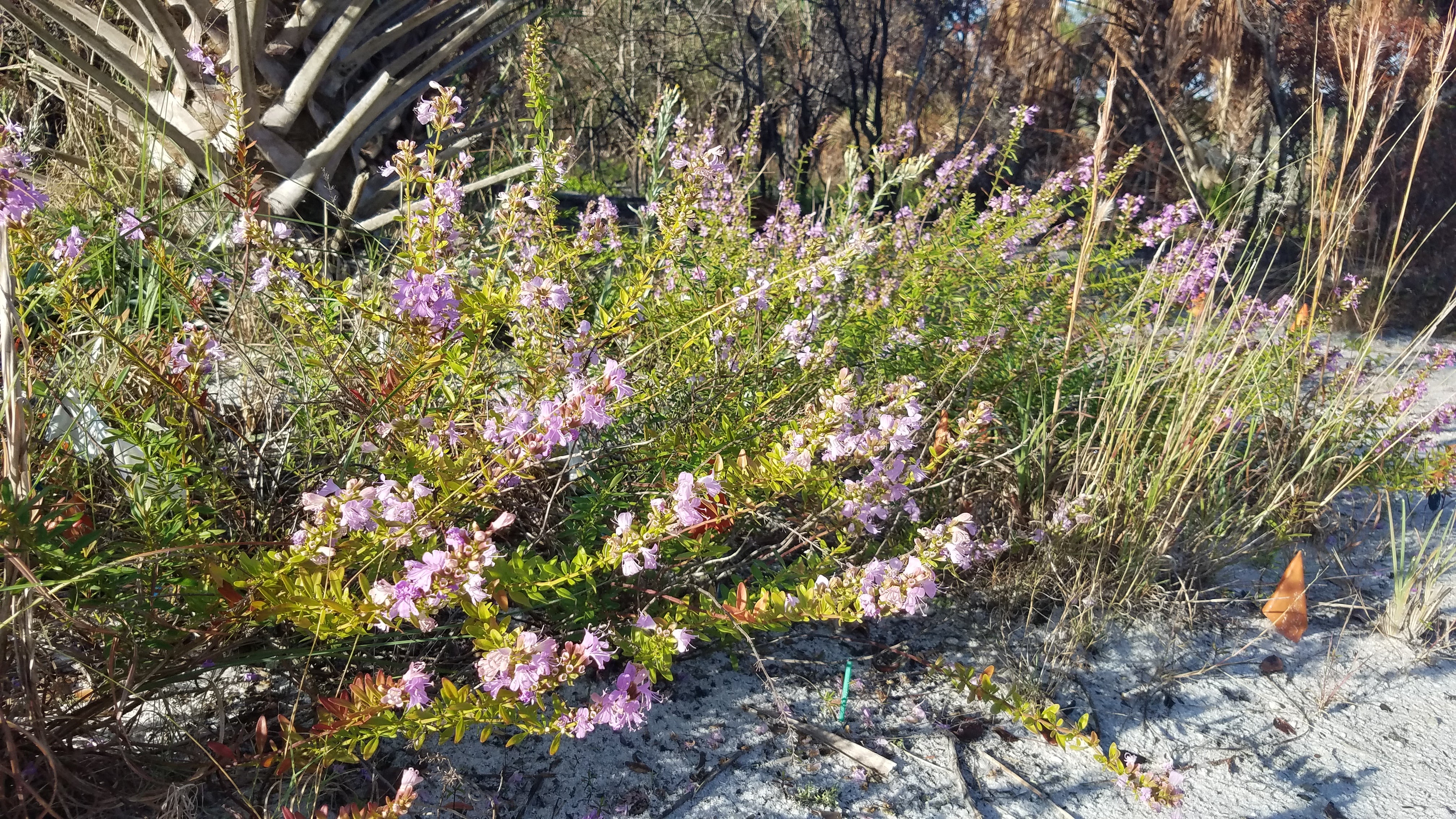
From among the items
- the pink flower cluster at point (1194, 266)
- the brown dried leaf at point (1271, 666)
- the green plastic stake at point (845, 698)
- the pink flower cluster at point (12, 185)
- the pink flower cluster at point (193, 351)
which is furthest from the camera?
the pink flower cluster at point (1194, 266)

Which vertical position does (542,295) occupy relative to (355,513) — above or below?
above

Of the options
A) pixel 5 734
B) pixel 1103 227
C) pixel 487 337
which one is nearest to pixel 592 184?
pixel 1103 227

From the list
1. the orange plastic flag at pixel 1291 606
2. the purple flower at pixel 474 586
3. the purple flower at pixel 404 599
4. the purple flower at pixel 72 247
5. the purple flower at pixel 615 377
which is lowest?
the orange plastic flag at pixel 1291 606

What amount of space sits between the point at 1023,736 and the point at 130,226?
1.76m

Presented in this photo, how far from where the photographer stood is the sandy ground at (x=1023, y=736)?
1.43m

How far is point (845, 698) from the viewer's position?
1.61m

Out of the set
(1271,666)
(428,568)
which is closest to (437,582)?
(428,568)

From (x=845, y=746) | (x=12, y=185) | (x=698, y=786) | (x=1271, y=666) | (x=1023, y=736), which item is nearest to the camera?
(x=12, y=185)

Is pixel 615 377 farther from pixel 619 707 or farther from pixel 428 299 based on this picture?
pixel 619 707

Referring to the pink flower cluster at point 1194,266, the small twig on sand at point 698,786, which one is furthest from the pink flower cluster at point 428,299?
the pink flower cluster at point 1194,266

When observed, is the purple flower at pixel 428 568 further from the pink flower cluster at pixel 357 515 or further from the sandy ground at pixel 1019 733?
the sandy ground at pixel 1019 733

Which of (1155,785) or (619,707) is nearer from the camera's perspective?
(619,707)

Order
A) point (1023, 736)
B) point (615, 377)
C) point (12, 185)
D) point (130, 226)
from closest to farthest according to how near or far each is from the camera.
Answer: point (12, 185), point (615, 377), point (130, 226), point (1023, 736)

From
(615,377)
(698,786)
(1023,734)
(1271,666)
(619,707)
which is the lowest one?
(1271,666)
